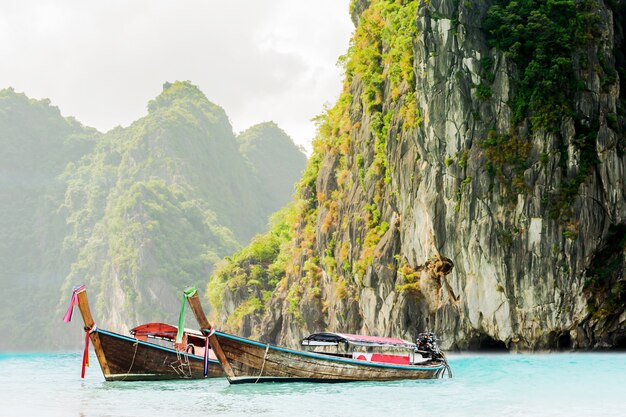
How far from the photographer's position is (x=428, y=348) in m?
25.1

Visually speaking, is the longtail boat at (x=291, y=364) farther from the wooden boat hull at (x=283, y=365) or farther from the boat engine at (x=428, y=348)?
the boat engine at (x=428, y=348)

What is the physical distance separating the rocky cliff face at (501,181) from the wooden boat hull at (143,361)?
13.2 meters

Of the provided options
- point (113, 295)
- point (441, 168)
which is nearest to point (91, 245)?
point (113, 295)

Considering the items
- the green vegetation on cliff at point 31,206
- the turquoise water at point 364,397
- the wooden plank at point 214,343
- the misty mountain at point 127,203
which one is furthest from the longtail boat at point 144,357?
the green vegetation on cliff at point 31,206

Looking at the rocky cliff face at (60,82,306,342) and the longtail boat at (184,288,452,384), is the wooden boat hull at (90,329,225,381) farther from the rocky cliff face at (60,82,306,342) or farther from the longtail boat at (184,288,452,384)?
the rocky cliff face at (60,82,306,342)

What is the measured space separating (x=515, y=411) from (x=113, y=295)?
311ft

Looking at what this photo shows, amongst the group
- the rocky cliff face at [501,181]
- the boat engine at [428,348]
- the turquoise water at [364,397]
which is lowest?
the turquoise water at [364,397]

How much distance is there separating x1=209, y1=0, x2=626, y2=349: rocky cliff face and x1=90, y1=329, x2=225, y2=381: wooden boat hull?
43.4ft

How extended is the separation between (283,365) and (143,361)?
5.35 metres

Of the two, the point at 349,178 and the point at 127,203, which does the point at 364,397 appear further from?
the point at 127,203

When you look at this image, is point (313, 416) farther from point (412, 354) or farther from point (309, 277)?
point (309, 277)

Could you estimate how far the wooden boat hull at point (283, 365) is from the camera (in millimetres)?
21359

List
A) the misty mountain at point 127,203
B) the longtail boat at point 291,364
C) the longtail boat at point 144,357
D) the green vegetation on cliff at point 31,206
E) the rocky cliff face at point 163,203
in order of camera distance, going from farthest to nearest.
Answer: the green vegetation on cliff at point 31,206, the misty mountain at point 127,203, the rocky cliff face at point 163,203, the longtail boat at point 144,357, the longtail boat at point 291,364

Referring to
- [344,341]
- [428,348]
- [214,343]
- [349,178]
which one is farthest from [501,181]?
[214,343]
